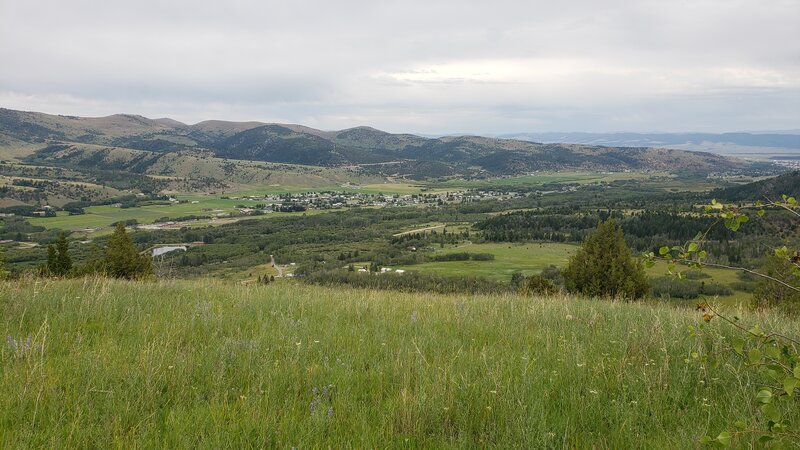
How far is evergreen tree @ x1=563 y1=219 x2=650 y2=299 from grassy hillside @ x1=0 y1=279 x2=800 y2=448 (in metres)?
25.2

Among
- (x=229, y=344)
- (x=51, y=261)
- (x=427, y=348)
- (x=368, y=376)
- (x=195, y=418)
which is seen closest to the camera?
(x=195, y=418)

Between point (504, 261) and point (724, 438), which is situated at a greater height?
point (724, 438)

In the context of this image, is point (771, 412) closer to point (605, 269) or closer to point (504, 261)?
point (605, 269)

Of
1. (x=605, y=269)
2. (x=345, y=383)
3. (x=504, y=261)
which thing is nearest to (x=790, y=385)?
(x=345, y=383)

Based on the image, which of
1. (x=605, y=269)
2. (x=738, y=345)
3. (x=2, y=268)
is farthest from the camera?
(x=605, y=269)

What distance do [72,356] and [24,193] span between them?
21493cm

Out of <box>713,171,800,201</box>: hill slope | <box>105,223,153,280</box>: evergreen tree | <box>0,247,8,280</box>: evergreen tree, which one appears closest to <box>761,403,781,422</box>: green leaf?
<box>0,247,8,280</box>: evergreen tree

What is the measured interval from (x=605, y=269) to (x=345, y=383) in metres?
30.7

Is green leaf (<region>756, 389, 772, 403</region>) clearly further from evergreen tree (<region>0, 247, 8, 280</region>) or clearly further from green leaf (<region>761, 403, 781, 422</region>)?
evergreen tree (<region>0, 247, 8, 280</region>)

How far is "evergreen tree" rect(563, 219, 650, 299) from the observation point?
97.7 feet

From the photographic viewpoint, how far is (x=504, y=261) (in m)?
100

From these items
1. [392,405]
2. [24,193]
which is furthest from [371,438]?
[24,193]

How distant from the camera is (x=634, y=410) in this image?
3.55m

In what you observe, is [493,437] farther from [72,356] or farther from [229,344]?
[72,356]
